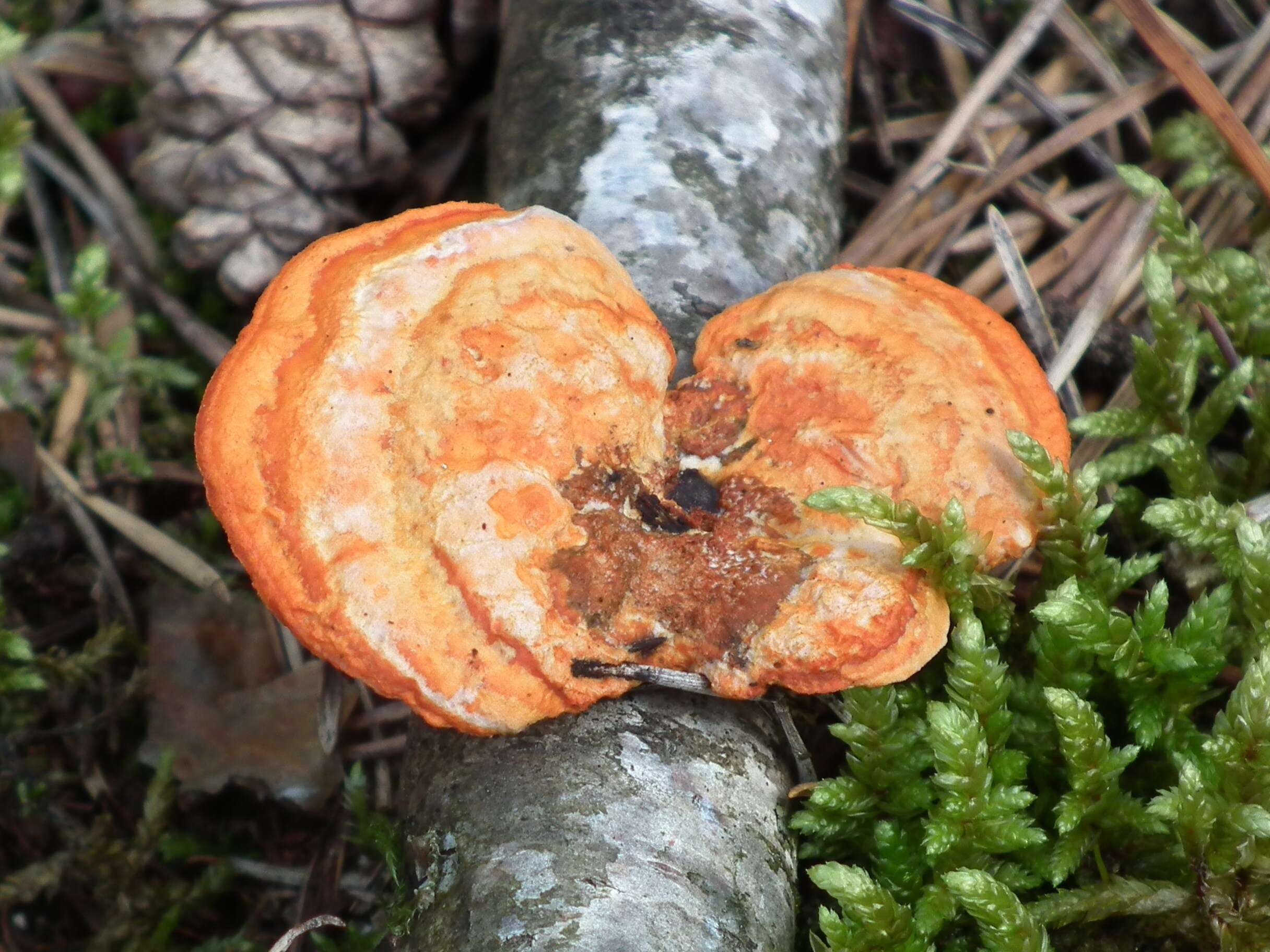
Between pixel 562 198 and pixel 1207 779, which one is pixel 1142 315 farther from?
pixel 562 198

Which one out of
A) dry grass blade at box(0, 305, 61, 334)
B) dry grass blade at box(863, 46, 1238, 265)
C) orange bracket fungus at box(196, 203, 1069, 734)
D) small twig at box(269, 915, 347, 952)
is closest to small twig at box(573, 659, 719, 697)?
orange bracket fungus at box(196, 203, 1069, 734)

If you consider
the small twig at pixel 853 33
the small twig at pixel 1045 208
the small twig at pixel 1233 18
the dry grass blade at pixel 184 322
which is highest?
the small twig at pixel 1233 18

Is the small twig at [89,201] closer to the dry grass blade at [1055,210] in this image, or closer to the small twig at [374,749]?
the small twig at [374,749]

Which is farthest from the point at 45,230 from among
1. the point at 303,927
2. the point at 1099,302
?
the point at 1099,302

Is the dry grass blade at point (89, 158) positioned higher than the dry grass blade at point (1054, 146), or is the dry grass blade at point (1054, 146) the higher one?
the dry grass blade at point (1054, 146)

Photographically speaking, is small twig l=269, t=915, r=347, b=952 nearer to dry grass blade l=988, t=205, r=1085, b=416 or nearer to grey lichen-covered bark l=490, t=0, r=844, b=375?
grey lichen-covered bark l=490, t=0, r=844, b=375

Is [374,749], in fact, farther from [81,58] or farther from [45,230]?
[81,58]

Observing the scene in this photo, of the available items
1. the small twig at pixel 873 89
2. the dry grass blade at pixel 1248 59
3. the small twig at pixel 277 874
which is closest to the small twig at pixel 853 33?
the small twig at pixel 873 89
